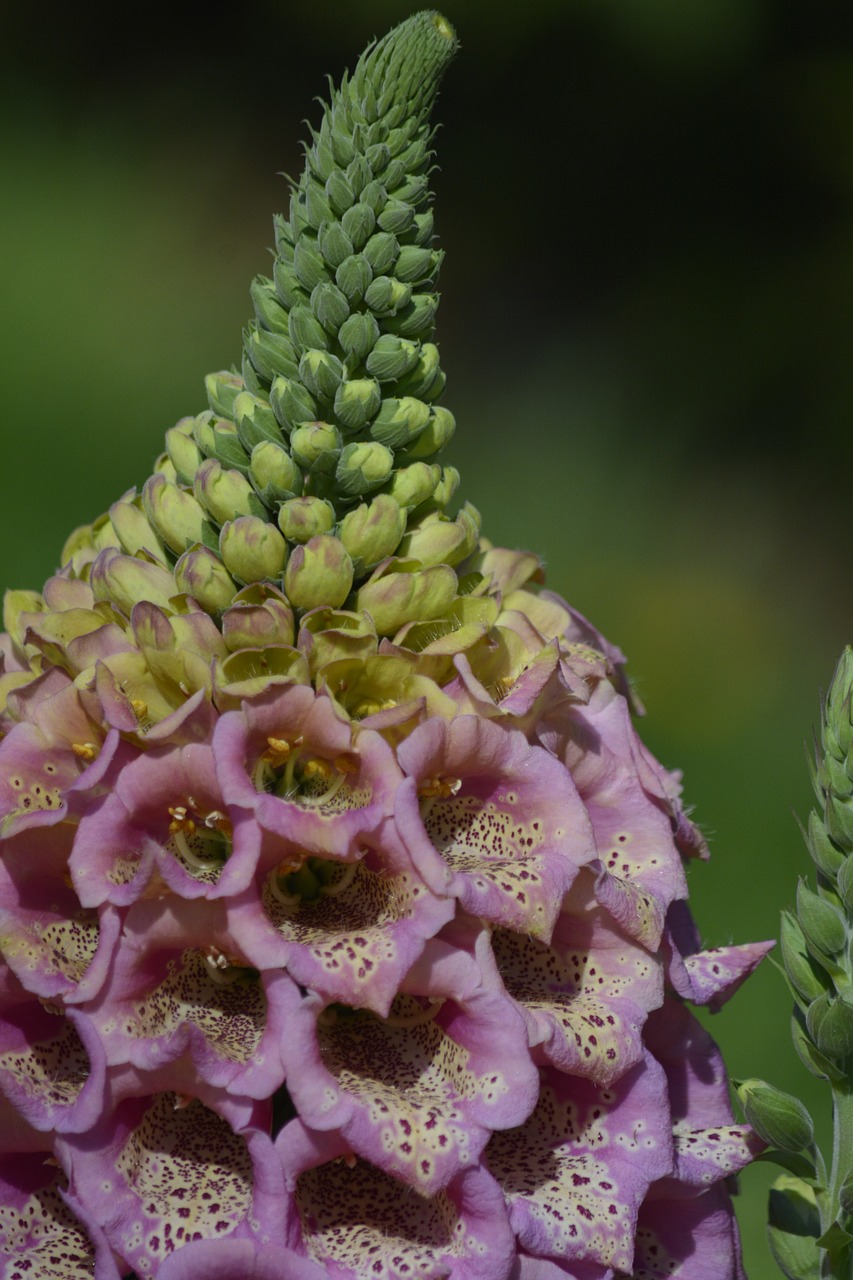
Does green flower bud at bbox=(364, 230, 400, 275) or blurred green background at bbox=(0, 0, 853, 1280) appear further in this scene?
blurred green background at bbox=(0, 0, 853, 1280)

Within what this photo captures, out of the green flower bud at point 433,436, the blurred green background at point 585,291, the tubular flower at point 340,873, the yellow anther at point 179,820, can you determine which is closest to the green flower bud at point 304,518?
the tubular flower at point 340,873

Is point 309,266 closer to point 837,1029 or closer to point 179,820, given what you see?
point 179,820

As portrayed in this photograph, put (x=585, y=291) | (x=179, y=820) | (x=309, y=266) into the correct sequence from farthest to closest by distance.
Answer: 1. (x=585, y=291)
2. (x=309, y=266)
3. (x=179, y=820)

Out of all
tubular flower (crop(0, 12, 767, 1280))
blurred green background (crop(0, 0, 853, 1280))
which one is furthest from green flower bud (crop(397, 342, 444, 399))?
blurred green background (crop(0, 0, 853, 1280))

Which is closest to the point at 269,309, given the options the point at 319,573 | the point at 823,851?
the point at 319,573

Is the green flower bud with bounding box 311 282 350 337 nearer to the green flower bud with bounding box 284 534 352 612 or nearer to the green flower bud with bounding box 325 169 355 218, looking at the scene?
the green flower bud with bounding box 325 169 355 218

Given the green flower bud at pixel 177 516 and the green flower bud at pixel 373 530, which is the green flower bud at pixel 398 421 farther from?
the green flower bud at pixel 177 516

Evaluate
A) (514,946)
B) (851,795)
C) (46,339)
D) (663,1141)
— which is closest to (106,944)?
(514,946)
